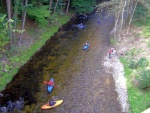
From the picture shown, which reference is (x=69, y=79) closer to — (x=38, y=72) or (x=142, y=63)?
(x=38, y=72)

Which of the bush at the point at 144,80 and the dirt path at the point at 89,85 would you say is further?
the bush at the point at 144,80

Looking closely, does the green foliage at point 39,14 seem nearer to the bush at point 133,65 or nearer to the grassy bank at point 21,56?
the grassy bank at point 21,56

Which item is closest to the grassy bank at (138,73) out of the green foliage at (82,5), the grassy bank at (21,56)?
the grassy bank at (21,56)

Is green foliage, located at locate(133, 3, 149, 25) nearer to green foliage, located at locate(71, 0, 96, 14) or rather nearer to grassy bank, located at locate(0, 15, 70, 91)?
green foliage, located at locate(71, 0, 96, 14)

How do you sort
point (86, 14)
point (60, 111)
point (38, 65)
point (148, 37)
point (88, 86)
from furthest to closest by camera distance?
point (86, 14)
point (148, 37)
point (38, 65)
point (88, 86)
point (60, 111)

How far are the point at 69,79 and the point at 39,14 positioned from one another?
42.0 feet

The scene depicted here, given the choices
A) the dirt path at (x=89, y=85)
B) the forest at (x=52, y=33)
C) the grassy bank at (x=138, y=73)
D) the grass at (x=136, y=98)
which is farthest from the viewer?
the forest at (x=52, y=33)

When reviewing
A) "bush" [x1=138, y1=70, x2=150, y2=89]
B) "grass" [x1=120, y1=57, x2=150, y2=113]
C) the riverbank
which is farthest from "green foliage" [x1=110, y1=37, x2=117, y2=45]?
"bush" [x1=138, y1=70, x2=150, y2=89]

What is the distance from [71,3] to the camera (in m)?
44.8

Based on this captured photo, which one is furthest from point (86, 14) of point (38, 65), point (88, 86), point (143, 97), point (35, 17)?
point (143, 97)

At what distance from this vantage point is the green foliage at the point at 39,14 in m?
33.0

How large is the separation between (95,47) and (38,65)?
9429 millimetres

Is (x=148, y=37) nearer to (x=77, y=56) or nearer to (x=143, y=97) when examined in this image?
(x=77, y=56)

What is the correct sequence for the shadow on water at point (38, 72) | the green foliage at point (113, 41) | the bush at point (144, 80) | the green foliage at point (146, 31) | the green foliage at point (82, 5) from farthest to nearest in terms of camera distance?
the green foliage at point (82, 5) → the green foliage at point (113, 41) → the green foliage at point (146, 31) → the shadow on water at point (38, 72) → the bush at point (144, 80)
